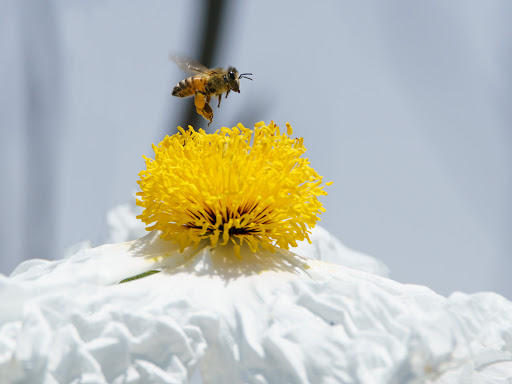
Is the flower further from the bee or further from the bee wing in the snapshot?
the bee wing

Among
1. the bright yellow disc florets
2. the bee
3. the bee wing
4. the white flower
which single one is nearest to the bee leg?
the bee

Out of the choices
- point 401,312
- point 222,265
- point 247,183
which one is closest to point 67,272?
point 222,265

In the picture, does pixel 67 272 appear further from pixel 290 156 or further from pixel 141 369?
pixel 290 156

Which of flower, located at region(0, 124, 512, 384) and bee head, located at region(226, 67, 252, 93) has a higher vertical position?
bee head, located at region(226, 67, 252, 93)

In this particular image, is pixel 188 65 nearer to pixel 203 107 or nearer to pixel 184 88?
pixel 184 88

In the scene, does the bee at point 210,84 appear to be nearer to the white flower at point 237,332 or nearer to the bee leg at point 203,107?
the bee leg at point 203,107

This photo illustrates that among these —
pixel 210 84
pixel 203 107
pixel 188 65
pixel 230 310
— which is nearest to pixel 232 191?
pixel 230 310
